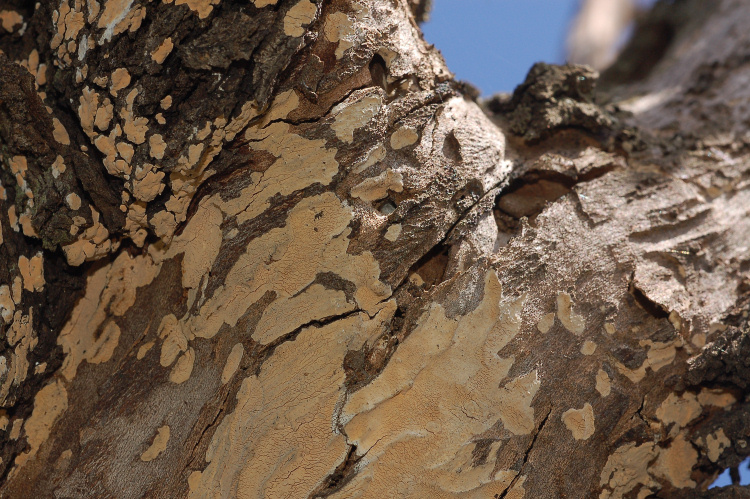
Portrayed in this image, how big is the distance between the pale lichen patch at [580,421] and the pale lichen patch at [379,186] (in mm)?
618

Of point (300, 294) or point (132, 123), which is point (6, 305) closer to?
point (132, 123)

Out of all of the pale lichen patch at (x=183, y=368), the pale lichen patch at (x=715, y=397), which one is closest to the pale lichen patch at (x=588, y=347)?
the pale lichen patch at (x=715, y=397)

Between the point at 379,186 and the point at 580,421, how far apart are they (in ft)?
2.23

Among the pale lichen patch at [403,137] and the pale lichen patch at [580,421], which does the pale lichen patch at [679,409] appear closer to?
the pale lichen patch at [580,421]

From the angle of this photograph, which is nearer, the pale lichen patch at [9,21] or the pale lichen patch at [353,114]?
the pale lichen patch at [353,114]

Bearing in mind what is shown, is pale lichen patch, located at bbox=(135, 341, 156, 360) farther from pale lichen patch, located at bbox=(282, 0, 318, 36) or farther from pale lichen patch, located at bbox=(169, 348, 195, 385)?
pale lichen patch, located at bbox=(282, 0, 318, 36)

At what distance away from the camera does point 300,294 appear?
1.20 m

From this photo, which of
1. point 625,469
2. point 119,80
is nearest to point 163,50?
point 119,80

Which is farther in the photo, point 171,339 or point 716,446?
point 716,446

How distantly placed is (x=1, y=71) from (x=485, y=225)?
1.10 metres

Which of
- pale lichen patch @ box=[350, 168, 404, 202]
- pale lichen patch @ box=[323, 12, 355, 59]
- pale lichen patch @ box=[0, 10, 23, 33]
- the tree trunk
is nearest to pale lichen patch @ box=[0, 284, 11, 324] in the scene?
the tree trunk

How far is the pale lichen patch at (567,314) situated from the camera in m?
1.26

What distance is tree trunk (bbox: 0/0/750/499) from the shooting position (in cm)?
117

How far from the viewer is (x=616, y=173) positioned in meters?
1.51
